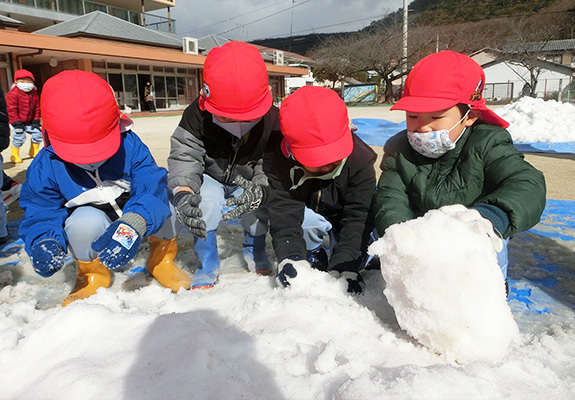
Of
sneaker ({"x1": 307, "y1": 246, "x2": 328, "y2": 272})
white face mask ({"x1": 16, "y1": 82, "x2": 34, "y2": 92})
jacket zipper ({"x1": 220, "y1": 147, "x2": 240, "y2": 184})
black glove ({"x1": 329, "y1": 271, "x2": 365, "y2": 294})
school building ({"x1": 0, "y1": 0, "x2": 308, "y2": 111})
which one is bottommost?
sneaker ({"x1": 307, "y1": 246, "x2": 328, "y2": 272})

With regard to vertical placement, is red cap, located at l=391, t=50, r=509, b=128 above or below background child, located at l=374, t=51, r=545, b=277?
above

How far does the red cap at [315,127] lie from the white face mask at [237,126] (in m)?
0.35

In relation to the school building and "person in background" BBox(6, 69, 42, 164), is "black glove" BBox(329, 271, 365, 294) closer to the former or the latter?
"person in background" BBox(6, 69, 42, 164)

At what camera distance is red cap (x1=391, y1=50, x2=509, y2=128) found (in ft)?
5.13

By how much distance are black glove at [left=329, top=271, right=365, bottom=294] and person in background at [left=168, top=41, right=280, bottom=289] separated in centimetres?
54

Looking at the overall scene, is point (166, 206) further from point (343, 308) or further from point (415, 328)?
point (415, 328)

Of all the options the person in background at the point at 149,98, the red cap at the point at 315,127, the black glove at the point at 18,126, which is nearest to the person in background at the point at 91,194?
the red cap at the point at 315,127

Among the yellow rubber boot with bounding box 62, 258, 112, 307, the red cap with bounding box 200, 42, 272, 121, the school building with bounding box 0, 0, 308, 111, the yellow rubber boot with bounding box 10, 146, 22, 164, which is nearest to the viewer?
the red cap with bounding box 200, 42, 272, 121

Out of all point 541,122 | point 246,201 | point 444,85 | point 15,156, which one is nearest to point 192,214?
point 246,201

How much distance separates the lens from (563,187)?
389cm

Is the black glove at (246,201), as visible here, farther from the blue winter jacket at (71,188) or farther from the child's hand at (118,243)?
the child's hand at (118,243)

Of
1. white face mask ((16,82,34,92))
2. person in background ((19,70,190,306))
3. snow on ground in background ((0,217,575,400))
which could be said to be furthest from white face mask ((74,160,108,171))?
white face mask ((16,82,34,92))

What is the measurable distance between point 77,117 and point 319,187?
3.58 feet

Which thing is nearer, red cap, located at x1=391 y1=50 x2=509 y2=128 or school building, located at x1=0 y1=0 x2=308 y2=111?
red cap, located at x1=391 y1=50 x2=509 y2=128
